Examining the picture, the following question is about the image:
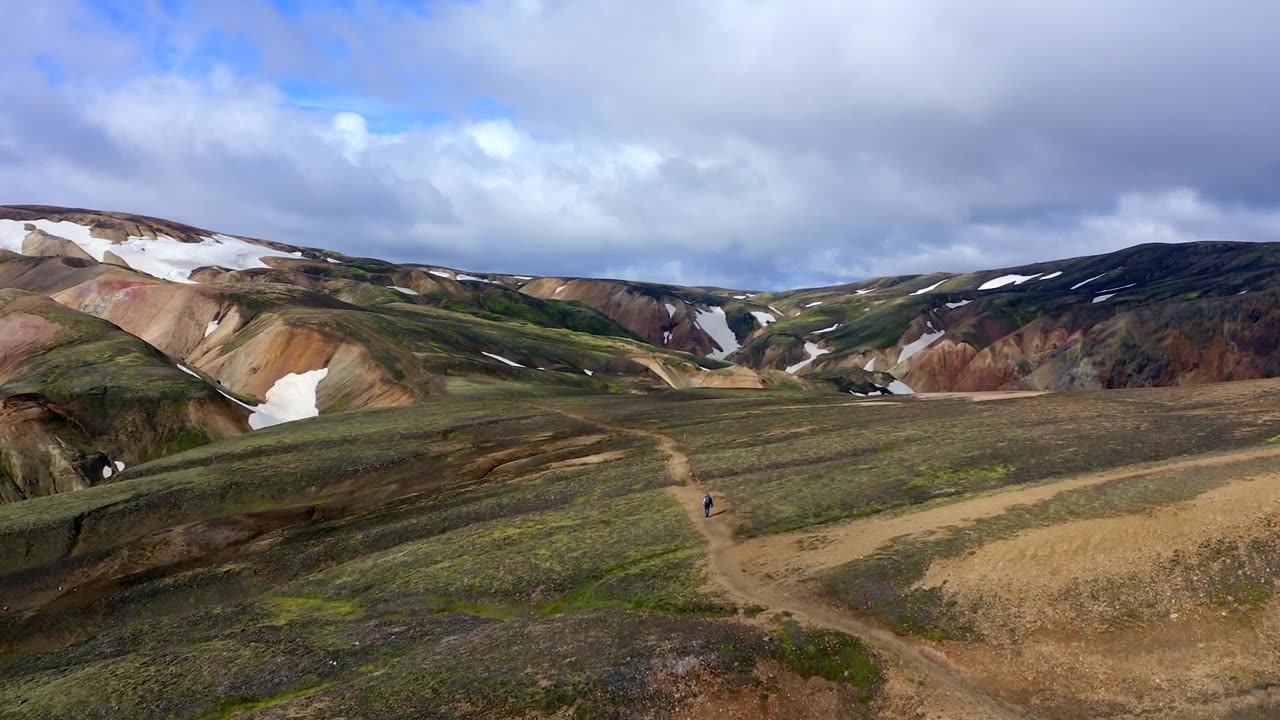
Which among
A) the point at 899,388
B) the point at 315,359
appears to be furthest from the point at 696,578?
the point at 899,388

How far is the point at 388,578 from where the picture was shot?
39031 mm

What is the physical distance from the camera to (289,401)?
9725 cm

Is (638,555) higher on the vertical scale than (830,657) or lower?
higher

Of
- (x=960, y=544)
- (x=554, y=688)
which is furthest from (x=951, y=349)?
(x=554, y=688)

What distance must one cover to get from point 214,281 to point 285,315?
93921mm

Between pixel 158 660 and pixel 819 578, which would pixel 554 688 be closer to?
pixel 819 578

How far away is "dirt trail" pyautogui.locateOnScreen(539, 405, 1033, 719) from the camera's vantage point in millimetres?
24956

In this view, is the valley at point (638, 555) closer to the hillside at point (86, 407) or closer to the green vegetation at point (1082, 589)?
the green vegetation at point (1082, 589)

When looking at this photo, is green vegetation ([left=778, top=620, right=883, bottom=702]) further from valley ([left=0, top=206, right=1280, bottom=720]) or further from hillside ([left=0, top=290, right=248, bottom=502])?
hillside ([left=0, top=290, right=248, bottom=502])

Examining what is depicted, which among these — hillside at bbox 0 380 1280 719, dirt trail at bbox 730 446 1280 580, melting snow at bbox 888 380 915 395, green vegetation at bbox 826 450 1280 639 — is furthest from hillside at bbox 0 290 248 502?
melting snow at bbox 888 380 915 395

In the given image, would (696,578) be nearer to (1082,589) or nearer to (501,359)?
(1082,589)

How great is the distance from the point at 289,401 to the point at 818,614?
275 ft

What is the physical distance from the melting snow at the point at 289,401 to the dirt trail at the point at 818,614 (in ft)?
207

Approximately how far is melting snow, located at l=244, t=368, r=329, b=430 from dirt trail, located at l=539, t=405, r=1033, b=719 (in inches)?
2479
